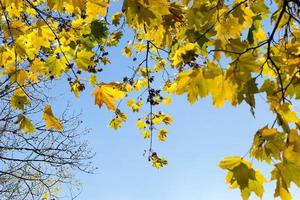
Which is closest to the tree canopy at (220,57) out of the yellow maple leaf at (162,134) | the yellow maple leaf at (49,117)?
the yellow maple leaf at (49,117)

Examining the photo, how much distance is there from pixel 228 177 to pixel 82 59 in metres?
1.51

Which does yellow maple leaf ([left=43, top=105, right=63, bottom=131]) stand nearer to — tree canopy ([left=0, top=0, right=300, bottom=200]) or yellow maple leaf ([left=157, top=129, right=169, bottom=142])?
tree canopy ([left=0, top=0, right=300, bottom=200])

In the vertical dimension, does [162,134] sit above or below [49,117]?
above

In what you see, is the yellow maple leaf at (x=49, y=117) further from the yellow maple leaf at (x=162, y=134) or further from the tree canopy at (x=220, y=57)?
the yellow maple leaf at (x=162, y=134)

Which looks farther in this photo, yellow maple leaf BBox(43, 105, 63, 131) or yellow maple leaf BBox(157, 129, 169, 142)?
yellow maple leaf BBox(157, 129, 169, 142)

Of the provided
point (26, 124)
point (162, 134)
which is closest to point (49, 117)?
point (26, 124)

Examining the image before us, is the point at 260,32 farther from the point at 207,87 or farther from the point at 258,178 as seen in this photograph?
the point at 258,178

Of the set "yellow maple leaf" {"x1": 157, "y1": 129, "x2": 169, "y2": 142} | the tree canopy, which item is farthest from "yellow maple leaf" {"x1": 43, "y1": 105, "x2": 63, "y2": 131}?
"yellow maple leaf" {"x1": 157, "y1": 129, "x2": 169, "y2": 142}

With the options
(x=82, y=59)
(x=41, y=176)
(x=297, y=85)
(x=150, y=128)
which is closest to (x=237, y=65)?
(x=297, y=85)

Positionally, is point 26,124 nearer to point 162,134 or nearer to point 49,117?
point 49,117

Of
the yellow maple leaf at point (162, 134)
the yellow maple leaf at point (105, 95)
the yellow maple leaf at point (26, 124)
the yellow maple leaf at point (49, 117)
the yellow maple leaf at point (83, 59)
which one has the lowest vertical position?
the yellow maple leaf at point (105, 95)

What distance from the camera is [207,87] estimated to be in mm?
2115

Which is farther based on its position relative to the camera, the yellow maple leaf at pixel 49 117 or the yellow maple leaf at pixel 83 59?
the yellow maple leaf at pixel 83 59

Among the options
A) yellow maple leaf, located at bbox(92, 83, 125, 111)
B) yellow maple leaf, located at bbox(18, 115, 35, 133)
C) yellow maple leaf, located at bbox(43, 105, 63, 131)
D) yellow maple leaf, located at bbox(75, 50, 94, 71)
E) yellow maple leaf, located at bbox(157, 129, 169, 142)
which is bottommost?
yellow maple leaf, located at bbox(92, 83, 125, 111)
